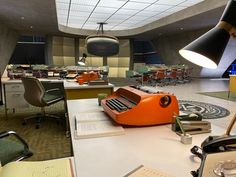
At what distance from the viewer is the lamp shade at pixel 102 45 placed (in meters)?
2.24

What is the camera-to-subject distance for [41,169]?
96 cm

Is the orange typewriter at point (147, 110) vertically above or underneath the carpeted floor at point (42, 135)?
above

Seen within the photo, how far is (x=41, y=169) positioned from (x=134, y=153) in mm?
441

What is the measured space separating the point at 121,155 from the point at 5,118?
4208 mm

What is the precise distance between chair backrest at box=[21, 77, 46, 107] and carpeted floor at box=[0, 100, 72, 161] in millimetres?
511

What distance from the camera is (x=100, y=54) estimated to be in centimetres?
240

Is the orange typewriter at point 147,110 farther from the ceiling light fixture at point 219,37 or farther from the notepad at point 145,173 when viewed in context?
the ceiling light fixture at point 219,37

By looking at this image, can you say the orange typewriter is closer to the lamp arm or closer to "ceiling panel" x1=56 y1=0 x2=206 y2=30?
the lamp arm

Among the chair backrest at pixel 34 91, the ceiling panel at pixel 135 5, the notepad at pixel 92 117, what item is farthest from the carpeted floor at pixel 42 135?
the ceiling panel at pixel 135 5

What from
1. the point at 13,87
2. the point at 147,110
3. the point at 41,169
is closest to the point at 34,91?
the point at 13,87

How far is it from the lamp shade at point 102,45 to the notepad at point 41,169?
58.4 inches

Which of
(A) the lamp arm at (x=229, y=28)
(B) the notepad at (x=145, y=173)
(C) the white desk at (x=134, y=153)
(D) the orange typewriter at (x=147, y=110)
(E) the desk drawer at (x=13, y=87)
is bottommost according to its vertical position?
(E) the desk drawer at (x=13, y=87)

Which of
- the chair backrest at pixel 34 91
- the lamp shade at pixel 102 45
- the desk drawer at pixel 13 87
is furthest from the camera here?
the desk drawer at pixel 13 87

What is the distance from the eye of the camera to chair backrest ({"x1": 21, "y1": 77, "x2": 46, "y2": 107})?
140 inches
